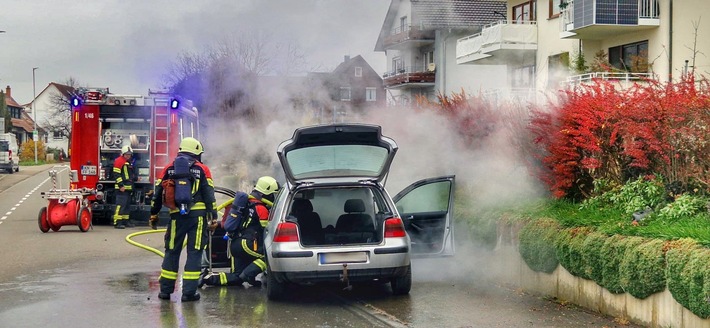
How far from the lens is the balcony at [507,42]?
97.6 feet

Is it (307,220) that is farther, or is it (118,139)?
(118,139)

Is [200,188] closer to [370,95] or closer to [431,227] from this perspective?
[431,227]

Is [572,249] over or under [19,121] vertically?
under

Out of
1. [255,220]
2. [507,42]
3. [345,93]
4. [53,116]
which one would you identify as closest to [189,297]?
[255,220]

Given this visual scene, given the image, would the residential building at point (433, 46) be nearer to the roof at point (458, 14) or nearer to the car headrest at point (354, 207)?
the roof at point (458, 14)

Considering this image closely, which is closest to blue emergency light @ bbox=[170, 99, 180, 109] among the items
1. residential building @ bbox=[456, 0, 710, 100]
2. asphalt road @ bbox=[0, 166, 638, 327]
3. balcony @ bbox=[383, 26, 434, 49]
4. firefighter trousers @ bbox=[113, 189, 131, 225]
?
firefighter trousers @ bbox=[113, 189, 131, 225]

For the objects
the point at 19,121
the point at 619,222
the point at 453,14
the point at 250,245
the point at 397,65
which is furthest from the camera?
the point at 19,121

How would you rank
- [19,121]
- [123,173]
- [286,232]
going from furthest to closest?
[19,121] → [123,173] → [286,232]

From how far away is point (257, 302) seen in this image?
9.87 meters

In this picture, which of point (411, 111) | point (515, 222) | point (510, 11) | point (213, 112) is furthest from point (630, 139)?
point (510, 11)

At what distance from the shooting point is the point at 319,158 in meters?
11.4

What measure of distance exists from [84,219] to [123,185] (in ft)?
4.00

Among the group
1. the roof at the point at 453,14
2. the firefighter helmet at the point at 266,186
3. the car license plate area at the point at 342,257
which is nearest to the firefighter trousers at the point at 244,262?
the firefighter helmet at the point at 266,186

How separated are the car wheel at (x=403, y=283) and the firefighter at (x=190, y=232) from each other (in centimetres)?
220
